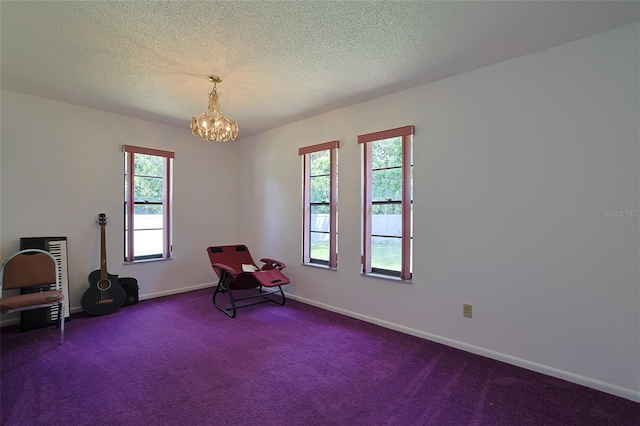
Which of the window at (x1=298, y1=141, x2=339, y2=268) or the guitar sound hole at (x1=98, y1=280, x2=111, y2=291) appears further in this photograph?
the window at (x1=298, y1=141, x2=339, y2=268)

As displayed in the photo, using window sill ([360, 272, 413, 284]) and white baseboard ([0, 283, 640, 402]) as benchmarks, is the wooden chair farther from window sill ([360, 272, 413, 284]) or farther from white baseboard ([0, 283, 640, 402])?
window sill ([360, 272, 413, 284])

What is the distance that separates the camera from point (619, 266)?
2180mm

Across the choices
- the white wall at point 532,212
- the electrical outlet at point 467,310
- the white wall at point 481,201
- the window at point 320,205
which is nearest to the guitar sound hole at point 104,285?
the white wall at point 481,201

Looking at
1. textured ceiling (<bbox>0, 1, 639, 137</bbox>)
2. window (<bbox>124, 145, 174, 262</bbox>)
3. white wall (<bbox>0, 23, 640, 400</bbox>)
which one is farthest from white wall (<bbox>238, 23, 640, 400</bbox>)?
window (<bbox>124, 145, 174, 262</bbox>)

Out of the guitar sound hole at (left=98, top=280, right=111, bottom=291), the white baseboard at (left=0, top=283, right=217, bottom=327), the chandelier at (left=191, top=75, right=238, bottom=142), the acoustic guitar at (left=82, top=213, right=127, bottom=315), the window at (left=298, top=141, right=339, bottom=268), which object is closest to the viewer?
the chandelier at (left=191, top=75, right=238, bottom=142)

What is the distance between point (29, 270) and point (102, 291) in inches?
30.4

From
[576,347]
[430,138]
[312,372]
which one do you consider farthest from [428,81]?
[312,372]

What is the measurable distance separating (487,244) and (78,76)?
4.12 meters

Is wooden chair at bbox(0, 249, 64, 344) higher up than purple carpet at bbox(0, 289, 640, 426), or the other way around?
wooden chair at bbox(0, 249, 64, 344)

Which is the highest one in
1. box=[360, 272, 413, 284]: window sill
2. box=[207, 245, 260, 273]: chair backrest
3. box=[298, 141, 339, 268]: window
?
box=[298, 141, 339, 268]: window

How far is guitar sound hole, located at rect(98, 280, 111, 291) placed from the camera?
386 centimetres

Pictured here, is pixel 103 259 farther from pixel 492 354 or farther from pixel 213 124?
pixel 492 354

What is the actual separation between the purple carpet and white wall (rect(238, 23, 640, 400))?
0.26m

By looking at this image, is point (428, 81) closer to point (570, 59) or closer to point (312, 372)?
point (570, 59)
